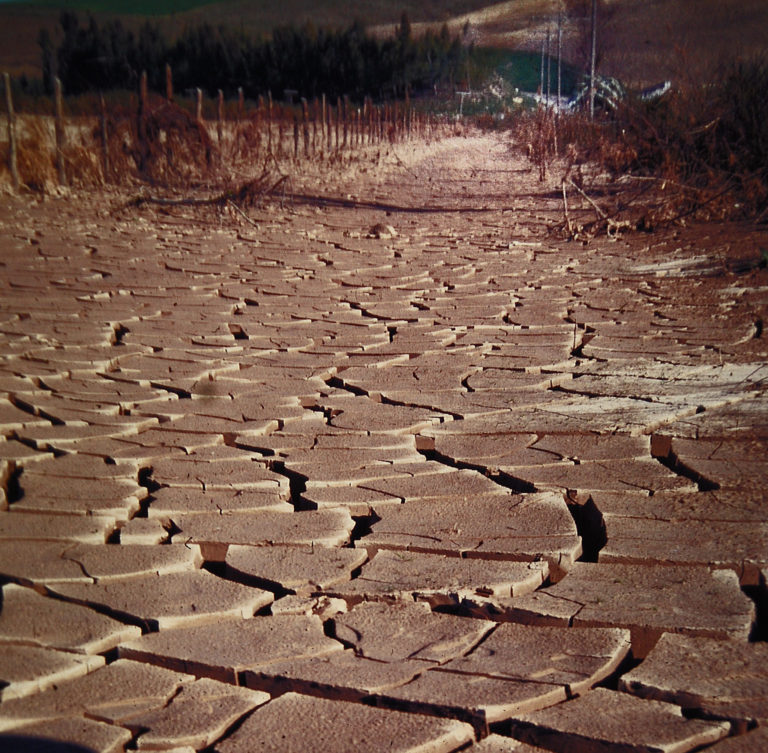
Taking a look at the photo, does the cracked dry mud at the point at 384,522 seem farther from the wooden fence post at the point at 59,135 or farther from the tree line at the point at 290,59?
the tree line at the point at 290,59

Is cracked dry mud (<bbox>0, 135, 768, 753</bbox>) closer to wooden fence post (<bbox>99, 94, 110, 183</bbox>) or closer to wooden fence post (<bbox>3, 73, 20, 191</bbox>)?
wooden fence post (<bbox>3, 73, 20, 191</bbox>)

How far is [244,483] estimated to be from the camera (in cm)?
257

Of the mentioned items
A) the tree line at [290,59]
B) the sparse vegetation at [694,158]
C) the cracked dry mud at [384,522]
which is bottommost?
the cracked dry mud at [384,522]

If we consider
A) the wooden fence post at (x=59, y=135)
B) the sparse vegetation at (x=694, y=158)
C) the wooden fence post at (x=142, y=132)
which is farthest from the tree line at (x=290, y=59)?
the sparse vegetation at (x=694, y=158)

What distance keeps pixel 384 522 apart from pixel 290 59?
3036cm

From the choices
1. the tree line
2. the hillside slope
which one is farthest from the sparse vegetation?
the tree line

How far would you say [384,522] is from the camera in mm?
2309

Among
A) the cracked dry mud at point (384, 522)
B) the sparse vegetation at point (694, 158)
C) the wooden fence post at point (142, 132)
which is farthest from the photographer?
the wooden fence post at point (142, 132)

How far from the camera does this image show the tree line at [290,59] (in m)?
29.2

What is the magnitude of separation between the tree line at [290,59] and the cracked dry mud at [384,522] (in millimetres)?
24569

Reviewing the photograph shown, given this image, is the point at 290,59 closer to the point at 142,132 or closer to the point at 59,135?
the point at 142,132

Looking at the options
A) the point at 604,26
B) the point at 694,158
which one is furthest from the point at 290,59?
the point at 694,158

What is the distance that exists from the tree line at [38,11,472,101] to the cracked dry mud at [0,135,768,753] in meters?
24.6

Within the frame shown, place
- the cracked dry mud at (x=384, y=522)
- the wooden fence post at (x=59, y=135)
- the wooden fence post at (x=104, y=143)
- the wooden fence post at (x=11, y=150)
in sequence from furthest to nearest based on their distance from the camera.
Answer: the wooden fence post at (x=104, y=143) → the wooden fence post at (x=59, y=135) → the wooden fence post at (x=11, y=150) → the cracked dry mud at (x=384, y=522)
